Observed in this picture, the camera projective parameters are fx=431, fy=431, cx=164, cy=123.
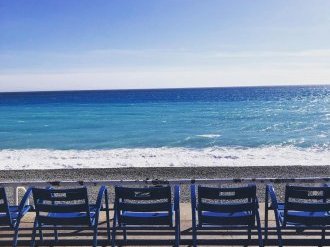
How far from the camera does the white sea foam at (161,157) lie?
19438 mm

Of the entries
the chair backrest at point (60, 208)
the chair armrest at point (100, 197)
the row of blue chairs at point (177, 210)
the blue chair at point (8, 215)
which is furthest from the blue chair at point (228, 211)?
the blue chair at point (8, 215)

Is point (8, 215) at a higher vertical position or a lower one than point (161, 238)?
higher

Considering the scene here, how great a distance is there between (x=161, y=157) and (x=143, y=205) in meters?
17.7

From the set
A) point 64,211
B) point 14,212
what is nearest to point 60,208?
point 64,211

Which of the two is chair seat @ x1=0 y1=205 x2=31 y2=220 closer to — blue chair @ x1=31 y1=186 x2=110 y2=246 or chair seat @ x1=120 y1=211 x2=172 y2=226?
blue chair @ x1=31 y1=186 x2=110 y2=246

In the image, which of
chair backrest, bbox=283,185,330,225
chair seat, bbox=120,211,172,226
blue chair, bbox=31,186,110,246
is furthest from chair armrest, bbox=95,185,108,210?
chair backrest, bbox=283,185,330,225

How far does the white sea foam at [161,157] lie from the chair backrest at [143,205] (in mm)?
14734

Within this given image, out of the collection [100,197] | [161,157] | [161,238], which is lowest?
[161,157]

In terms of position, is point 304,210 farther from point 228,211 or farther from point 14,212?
point 14,212

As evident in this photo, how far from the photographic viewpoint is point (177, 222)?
4352mm

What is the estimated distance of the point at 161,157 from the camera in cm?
2194

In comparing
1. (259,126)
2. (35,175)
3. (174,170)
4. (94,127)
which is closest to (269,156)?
(174,170)

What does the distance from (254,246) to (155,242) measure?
3.54ft

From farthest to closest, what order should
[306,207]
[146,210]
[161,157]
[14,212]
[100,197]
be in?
[161,157] < [14,212] < [100,197] < [146,210] < [306,207]
